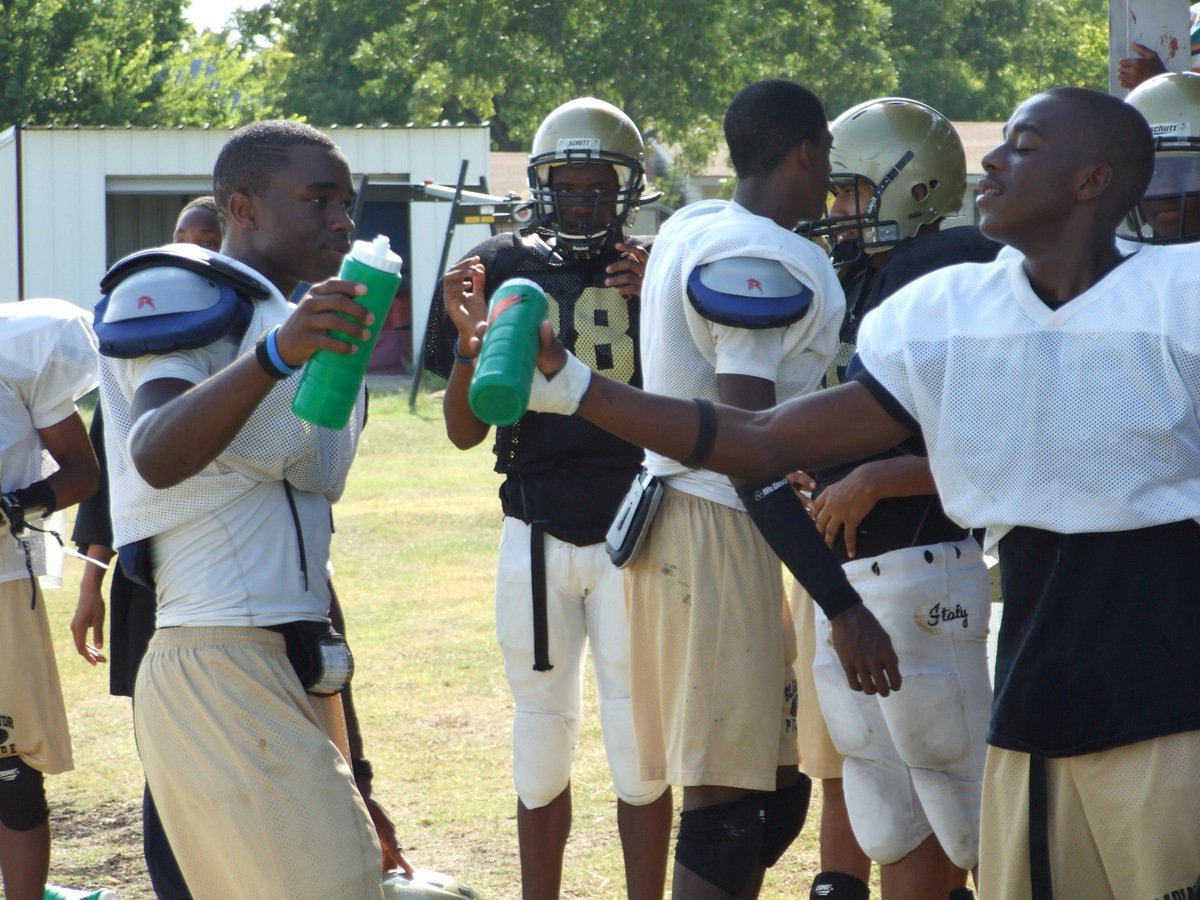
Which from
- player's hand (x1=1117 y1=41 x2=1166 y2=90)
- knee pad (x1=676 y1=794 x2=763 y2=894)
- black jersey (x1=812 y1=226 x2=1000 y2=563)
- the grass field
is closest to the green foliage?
the grass field

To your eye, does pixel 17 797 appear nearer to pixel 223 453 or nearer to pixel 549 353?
pixel 223 453

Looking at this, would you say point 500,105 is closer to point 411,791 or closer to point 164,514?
point 411,791

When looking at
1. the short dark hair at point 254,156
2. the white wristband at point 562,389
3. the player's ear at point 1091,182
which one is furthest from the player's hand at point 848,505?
the short dark hair at point 254,156

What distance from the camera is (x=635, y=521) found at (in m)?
3.75

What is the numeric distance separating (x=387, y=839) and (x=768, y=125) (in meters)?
2.12

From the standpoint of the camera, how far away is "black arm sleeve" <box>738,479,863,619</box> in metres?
3.32

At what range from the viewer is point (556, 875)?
4477 millimetres

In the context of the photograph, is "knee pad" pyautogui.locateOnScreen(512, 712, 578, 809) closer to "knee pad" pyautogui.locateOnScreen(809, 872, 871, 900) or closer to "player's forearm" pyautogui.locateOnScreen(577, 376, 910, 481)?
"knee pad" pyautogui.locateOnScreen(809, 872, 871, 900)

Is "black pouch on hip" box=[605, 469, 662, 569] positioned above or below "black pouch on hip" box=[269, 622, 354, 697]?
above

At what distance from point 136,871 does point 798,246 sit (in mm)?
3291

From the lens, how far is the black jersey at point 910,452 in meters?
3.81

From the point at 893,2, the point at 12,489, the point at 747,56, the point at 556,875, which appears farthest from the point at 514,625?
the point at 893,2

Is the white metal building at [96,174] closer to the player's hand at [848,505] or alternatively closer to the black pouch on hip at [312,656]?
the player's hand at [848,505]

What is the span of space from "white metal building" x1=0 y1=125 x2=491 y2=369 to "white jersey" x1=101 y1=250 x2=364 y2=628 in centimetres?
2275
